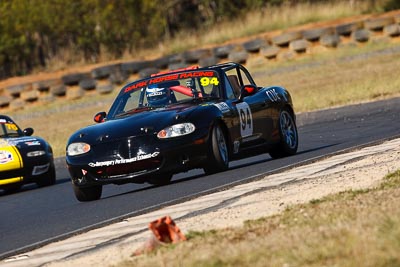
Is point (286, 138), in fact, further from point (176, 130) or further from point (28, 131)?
point (28, 131)

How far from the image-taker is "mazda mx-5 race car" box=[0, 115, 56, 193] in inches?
658

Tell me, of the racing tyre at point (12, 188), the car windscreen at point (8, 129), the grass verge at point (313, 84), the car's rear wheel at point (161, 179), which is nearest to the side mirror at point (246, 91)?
the car's rear wheel at point (161, 179)

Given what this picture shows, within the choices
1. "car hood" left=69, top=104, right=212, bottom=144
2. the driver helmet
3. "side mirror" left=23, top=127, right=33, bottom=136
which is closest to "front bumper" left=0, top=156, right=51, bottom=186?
"side mirror" left=23, top=127, right=33, bottom=136

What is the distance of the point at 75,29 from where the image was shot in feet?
152

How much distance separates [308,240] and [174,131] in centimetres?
588

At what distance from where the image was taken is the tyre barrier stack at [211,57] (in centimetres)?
3622

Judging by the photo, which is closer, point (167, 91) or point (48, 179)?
point (167, 91)

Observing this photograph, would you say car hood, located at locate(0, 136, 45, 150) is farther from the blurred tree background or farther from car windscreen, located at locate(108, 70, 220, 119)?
the blurred tree background

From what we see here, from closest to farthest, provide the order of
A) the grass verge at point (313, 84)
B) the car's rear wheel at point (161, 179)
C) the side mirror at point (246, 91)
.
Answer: the car's rear wheel at point (161, 179) < the side mirror at point (246, 91) < the grass verge at point (313, 84)

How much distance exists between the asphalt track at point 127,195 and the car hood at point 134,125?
634 millimetres

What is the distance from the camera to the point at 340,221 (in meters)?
7.66

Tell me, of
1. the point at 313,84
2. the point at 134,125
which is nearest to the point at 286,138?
the point at 134,125

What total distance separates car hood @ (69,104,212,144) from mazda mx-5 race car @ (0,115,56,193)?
3819 mm

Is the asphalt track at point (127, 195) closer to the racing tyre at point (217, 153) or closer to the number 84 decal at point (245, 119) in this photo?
the racing tyre at point (217, 153)
